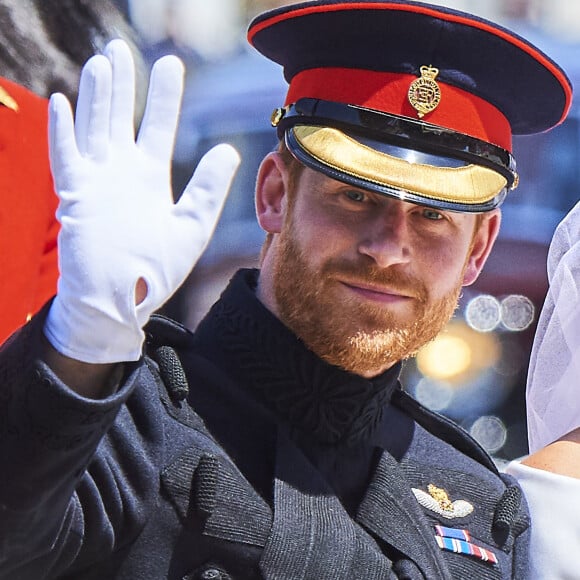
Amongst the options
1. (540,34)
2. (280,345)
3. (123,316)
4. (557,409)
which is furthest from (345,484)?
(540,34)

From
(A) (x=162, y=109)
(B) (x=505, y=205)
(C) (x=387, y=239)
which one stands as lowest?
(B) (x=505, y=205)

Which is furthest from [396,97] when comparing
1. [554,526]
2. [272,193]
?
[554,526]

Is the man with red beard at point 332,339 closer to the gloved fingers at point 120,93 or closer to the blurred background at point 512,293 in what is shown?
the gloved fingers at point 120,93

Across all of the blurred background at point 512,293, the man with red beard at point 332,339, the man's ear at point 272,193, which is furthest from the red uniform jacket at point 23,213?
the blurred background at point 512,293

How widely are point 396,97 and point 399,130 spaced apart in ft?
0.21

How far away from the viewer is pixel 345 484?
5.33ft

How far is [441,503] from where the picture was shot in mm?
1711

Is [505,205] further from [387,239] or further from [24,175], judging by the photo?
[24,175]

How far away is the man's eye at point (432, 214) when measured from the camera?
1.58 metres

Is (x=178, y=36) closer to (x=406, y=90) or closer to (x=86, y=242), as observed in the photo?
(x=406, y=90)

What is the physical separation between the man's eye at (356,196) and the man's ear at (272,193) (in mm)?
153

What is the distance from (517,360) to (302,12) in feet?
4.73

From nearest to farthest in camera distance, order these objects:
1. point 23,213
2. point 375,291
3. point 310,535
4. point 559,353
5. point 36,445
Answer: point 36,445 < point 310,535 < point 375,291 < point 23,213 < point 559,353

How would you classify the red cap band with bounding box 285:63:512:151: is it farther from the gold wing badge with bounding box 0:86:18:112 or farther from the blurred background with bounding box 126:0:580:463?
the blurred background with bounding box 126:0:580:463
